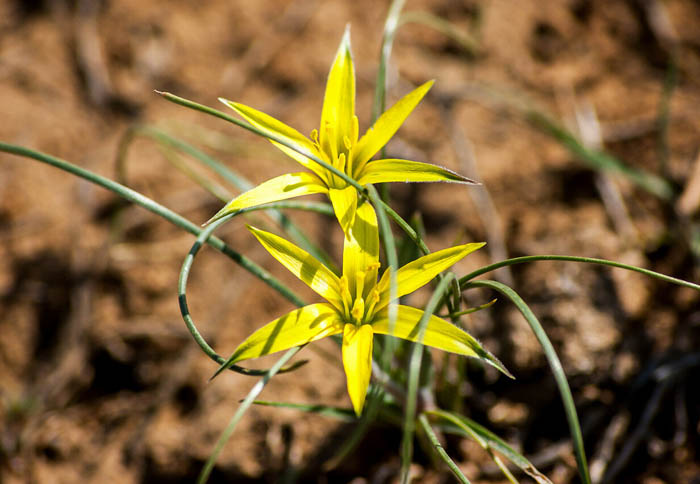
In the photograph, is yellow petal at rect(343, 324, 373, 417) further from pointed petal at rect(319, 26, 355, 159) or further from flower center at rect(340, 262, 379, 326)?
pointed petal at rect(319, 26, 355, 159)

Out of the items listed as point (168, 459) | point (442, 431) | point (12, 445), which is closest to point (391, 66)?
point (442, 431)

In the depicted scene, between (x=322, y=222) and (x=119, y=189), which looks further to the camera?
(x=322, y=222)

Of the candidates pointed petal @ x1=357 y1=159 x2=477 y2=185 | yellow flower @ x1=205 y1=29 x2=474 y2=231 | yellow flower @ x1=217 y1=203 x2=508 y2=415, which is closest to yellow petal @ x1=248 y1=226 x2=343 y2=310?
yellow flower @ x1=217 y1=203 x2=508 y2=415

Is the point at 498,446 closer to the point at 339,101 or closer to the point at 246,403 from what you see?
the point at 246,403

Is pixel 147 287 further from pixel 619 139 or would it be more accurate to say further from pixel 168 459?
pixel 619 139

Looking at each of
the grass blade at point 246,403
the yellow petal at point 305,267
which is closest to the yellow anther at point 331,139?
the yellow petal at point 305,267

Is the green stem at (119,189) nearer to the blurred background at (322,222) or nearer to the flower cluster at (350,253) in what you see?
the flower cluster at (350,253)

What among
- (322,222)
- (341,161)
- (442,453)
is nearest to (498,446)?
(442,453)
